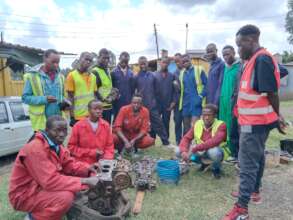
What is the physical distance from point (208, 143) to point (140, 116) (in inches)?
66.4

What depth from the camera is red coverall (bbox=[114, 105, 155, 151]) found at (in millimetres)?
6606

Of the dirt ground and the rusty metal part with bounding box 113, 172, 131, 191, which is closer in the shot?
the dirt ground

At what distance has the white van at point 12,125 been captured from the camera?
7.38 meters

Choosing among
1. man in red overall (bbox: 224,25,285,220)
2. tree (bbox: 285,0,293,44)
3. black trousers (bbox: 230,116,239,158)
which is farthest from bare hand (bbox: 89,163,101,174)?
tree (bbox: 285,0,293,44)

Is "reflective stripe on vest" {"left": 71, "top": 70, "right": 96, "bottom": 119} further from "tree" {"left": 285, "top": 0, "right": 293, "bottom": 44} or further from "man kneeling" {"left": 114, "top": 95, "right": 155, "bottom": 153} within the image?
"tree" {"left": 285, "top": 0, "right": 293, "bottom": 44}

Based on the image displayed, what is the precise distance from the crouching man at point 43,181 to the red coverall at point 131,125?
298cm

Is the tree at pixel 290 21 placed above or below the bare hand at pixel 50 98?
above

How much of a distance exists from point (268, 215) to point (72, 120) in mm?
3353

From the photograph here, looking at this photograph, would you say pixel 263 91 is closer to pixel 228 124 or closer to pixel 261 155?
pixel 261 155

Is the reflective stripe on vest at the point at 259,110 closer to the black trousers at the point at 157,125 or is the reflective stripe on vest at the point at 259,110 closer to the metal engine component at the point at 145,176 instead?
the metal engine component at the point at 145,176

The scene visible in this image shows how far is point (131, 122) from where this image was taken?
667 cm

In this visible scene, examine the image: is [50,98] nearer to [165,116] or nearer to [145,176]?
[145,176]

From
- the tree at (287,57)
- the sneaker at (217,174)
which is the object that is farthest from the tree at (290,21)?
the sneaker at (217,174)

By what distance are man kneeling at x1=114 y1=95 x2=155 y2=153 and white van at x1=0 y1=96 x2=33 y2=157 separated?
241cm
